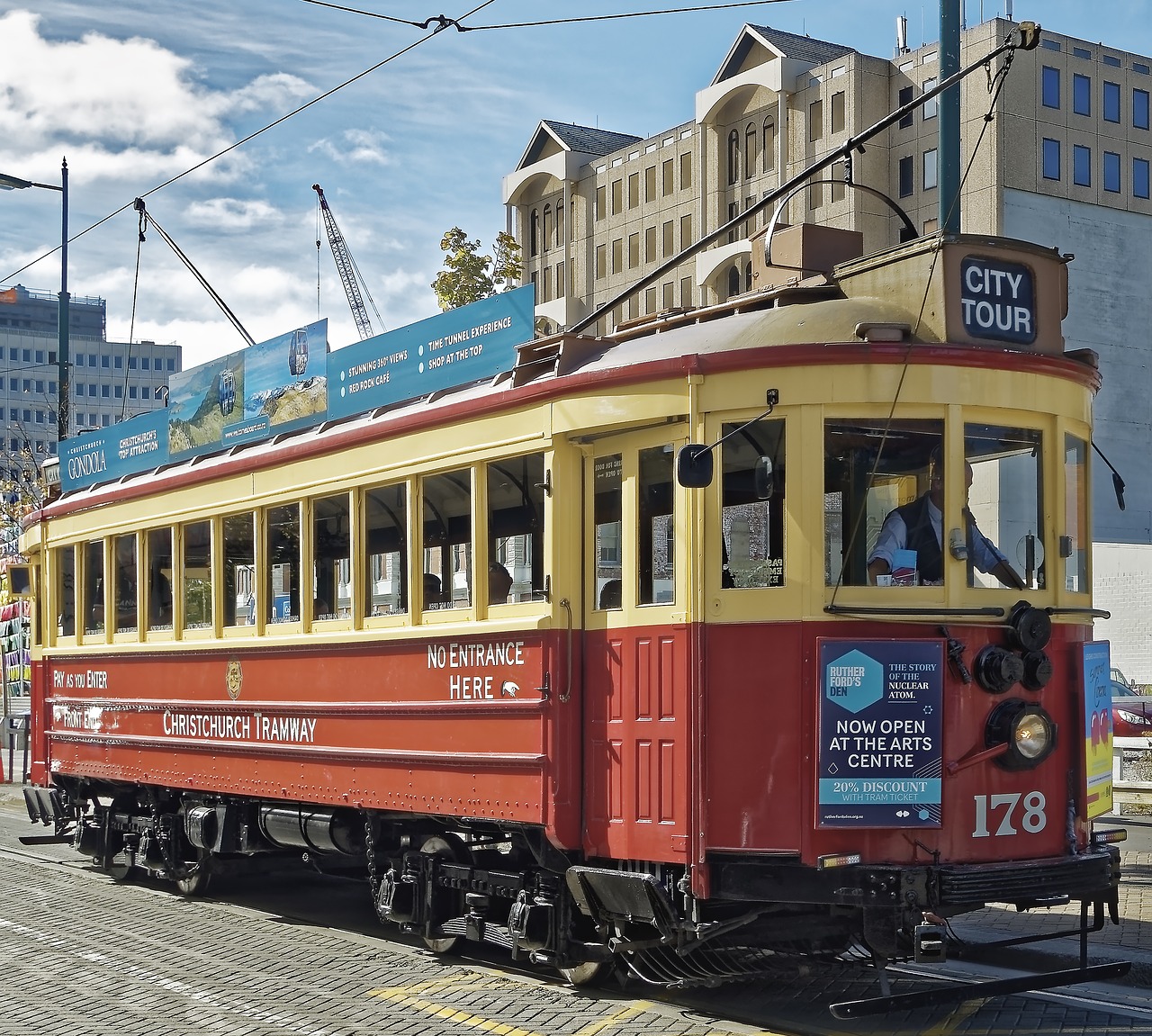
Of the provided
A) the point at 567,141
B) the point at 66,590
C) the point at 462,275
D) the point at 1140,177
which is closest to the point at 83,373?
the point at 567,141

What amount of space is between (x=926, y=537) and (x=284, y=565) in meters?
4.86

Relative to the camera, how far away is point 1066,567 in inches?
317

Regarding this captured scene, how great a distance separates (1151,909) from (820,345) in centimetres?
492

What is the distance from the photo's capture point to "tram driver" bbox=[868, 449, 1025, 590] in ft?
25.1

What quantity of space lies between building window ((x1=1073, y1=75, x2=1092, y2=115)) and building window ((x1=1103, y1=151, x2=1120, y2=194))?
62.2 inches

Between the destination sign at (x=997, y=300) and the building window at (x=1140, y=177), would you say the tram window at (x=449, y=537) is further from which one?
the building window at (x=1140, y=177)

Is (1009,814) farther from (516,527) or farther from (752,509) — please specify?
(516,527)

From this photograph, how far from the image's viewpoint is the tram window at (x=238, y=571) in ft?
37.4

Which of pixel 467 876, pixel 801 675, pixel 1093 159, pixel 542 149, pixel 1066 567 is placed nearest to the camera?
pixel 801 675

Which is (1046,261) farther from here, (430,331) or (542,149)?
(542,149)

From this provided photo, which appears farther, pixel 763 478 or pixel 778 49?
pixel 778 49

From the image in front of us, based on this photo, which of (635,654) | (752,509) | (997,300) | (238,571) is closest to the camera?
(752,509)

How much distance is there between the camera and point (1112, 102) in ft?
162

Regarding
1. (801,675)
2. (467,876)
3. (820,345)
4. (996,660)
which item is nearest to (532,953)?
(467,876)
